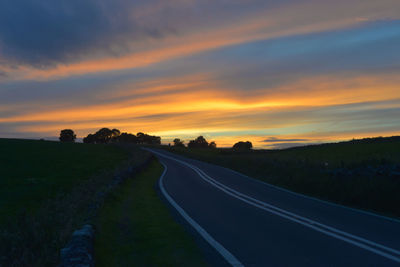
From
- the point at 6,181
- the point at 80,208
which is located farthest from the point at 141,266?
the point at 6,181

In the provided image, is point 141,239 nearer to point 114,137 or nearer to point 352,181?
point 352,181

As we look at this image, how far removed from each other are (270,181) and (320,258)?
51.6 feet

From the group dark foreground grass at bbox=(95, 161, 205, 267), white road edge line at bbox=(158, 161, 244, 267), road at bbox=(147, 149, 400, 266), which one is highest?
road at bbox=(147, 149, 400, 266)

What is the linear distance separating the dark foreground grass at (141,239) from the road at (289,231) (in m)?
0.61

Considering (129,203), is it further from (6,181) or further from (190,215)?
(6,181)

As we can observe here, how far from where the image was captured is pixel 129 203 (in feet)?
50.7

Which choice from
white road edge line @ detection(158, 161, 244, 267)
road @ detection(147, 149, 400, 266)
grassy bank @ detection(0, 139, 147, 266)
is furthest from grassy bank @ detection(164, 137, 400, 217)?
grassy bank @ detection(0, 139, 147, 266)

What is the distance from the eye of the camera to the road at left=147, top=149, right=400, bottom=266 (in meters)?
7.08

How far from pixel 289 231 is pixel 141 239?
4.04 metres

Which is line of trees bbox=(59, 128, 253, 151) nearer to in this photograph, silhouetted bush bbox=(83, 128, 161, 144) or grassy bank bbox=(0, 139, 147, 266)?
silhouetted bush bbox=(83, 128, 161, 144)

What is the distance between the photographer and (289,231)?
366 inches

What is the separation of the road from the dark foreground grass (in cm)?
61

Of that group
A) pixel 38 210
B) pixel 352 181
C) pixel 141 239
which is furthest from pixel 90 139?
pixel 141 239

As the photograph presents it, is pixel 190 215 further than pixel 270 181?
No
